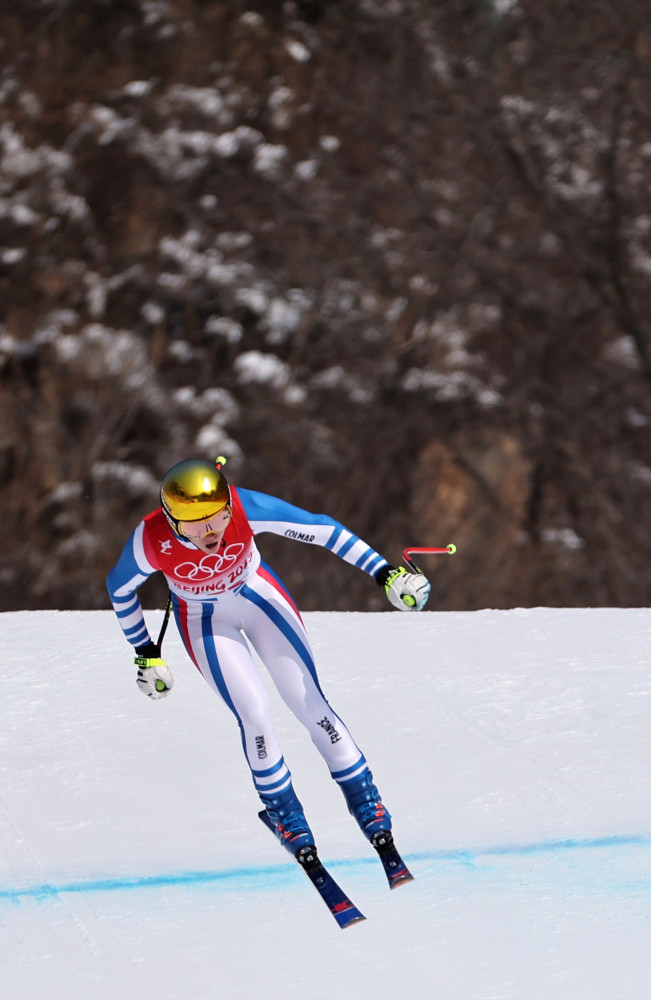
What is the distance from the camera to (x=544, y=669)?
642cm

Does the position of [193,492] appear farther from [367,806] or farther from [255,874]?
[255,874]

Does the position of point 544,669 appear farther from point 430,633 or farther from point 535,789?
point 535,789

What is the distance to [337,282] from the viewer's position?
12.4m

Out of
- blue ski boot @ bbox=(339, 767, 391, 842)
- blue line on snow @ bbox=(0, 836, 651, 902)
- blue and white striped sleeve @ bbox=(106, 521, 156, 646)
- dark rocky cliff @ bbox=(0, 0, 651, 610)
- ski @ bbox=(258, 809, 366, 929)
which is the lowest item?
dark rocky cliff @ bbox=(0, 0, 651, 610)

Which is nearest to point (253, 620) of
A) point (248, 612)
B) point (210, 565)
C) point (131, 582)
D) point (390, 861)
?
point (248, 612)

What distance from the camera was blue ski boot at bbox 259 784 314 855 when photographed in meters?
3.49

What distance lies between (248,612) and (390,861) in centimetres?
85

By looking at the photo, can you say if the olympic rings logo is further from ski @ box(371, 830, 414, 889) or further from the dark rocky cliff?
the dark rocky cliff

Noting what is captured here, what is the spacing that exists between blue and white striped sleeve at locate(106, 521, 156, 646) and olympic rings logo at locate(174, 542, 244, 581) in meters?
0.09

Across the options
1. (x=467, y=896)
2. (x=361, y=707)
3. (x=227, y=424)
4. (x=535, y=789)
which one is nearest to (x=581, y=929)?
(x=467, y=896)

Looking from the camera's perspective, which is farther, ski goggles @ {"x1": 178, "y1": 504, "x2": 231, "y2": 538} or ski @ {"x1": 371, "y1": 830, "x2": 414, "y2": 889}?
ski @ {"x1": 371, "y1": 830, "x2": 414, "y2": 889}

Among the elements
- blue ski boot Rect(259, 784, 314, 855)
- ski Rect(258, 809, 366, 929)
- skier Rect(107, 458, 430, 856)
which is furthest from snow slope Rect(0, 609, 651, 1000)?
skier Rect(107, 458, 430, 856)

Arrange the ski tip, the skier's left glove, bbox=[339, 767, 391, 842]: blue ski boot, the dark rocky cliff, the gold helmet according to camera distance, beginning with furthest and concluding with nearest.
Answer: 1. the dark rocky cliff
2. bbox=[339, 767, 391, 842]: blue ski boot
3. the ski tip
4. the skier's left glove
5. the gold helmet

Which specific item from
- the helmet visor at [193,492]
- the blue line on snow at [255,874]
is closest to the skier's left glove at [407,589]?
the helmet visor at [193,492]
